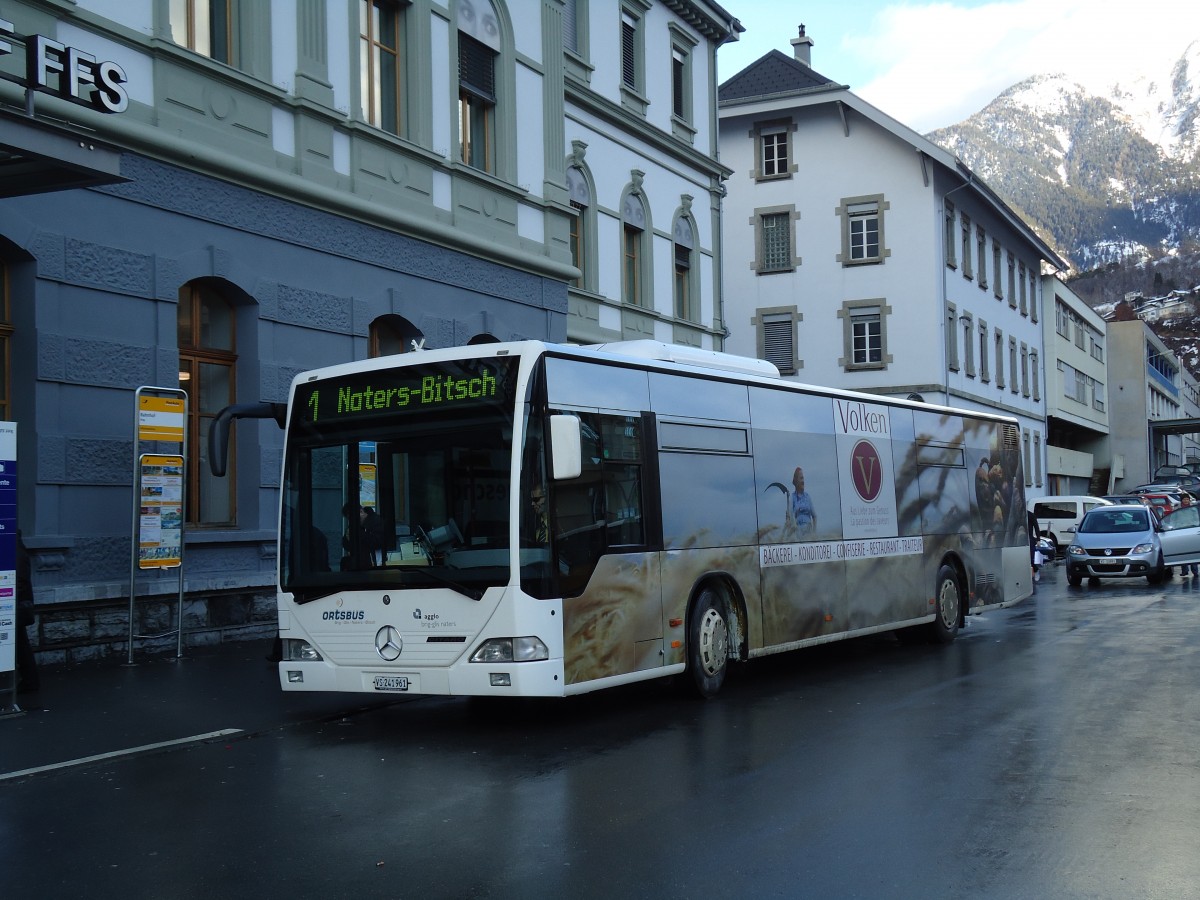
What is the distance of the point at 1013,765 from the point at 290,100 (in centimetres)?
1199

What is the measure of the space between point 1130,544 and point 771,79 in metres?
23.9

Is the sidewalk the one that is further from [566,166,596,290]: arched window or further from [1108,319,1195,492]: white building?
[1108,319,1195,492]: white building

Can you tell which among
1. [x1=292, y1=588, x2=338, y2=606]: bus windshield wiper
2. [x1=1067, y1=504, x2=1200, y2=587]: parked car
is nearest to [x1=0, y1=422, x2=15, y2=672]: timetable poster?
[x1=292, y1=588, x2=338, y2=606]: bus windshield wiper

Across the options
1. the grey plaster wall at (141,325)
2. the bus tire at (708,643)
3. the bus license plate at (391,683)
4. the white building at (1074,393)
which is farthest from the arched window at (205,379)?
the white building at (1074,393)

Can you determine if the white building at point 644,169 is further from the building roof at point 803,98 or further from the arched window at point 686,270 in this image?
the building roof at point 803,98

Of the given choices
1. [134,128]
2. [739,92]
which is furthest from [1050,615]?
[739,92]

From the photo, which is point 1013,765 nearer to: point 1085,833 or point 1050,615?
point 1085,833

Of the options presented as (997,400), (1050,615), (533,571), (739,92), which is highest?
(739,92)

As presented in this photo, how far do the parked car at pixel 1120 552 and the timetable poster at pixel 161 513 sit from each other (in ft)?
68.6

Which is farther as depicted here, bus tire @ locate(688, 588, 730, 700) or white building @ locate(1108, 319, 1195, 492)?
white building @ locate(1108, 319, 1195, 492)

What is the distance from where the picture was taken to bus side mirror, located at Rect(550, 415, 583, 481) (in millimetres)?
9492

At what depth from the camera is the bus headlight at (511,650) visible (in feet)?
31.3

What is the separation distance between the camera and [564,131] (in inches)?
898

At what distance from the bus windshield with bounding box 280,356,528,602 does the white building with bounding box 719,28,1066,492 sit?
115 ft
